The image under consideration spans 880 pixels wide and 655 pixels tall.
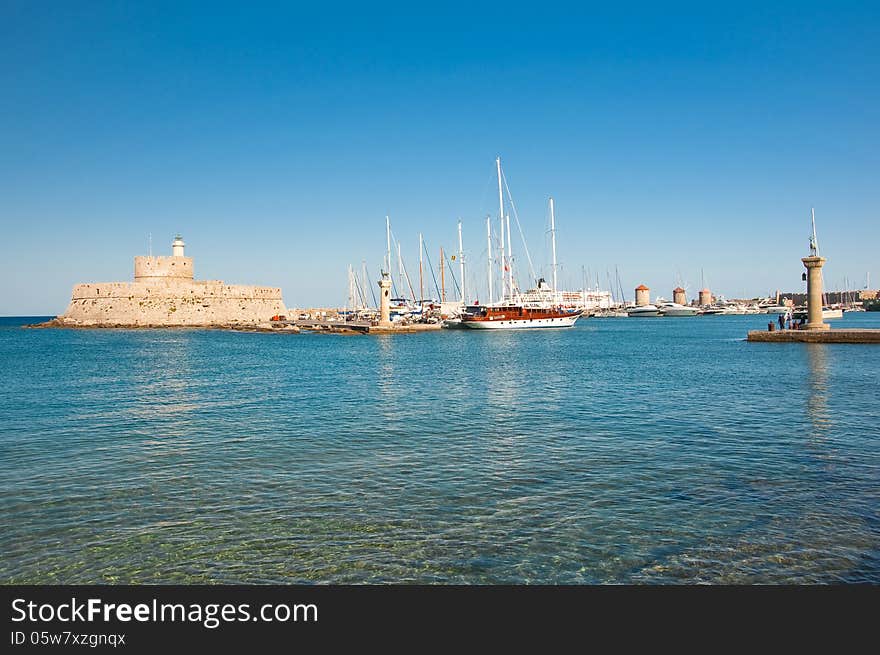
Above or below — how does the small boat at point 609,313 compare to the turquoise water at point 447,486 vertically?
above

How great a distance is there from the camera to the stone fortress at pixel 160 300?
305ft

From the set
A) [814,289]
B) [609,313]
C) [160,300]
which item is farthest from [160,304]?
[609,313]

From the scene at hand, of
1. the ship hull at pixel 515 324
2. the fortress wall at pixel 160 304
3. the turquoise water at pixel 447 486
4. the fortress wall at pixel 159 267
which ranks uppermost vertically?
the fortress wall at pixel 159 267

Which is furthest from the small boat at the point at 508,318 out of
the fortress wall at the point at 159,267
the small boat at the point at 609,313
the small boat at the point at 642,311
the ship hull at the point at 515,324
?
the small boat at the point at 642,311

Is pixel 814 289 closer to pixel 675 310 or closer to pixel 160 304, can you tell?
pixel 160 304

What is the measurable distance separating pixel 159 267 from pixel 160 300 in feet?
17.7

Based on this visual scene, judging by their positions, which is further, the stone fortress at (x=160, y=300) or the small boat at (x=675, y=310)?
the small boat at (x=675, y=310)

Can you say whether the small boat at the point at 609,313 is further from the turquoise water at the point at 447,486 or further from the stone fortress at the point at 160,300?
the turquoise water at the point at 447,486

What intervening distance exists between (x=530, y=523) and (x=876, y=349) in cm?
3814

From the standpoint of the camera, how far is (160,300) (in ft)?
306

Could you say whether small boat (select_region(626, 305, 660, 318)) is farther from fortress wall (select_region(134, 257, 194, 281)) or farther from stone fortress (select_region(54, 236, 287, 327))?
fortress wall (select_region(134, 257, 194, 281))

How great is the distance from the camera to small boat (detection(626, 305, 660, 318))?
526 ft
